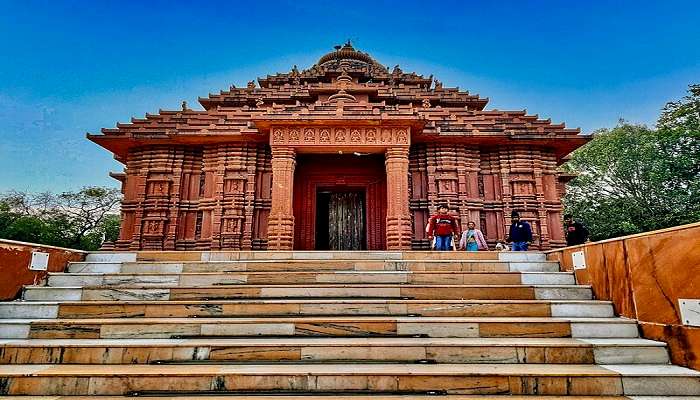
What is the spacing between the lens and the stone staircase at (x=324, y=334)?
3232mm

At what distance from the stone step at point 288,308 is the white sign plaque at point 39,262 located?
0.66 metres

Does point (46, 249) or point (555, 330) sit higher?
point (46, 249)

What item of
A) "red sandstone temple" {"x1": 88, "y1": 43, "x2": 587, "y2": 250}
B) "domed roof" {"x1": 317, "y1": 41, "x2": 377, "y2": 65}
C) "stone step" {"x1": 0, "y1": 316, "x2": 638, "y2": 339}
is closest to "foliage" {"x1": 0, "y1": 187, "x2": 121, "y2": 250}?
"red sandstone temple" {"x1": 88, "y1": 43, "x2": 587, "y2": 250}

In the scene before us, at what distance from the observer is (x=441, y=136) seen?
37.2ft

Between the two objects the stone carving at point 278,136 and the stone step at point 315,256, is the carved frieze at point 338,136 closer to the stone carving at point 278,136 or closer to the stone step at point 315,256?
the stone carving at point 278,136

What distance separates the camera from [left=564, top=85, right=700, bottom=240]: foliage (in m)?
17.0

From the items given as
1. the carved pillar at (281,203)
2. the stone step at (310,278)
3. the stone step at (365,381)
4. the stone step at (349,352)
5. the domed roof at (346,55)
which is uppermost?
the domed roof at (346,55)

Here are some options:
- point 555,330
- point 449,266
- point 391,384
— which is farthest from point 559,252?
point 391,384

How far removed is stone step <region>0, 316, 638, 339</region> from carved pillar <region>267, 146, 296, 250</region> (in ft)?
17.6

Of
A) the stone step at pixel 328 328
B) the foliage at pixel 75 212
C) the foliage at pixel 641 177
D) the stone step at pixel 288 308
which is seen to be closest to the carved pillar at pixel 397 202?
the stone step at pixel 288 308

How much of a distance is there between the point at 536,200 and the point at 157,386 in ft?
36.0

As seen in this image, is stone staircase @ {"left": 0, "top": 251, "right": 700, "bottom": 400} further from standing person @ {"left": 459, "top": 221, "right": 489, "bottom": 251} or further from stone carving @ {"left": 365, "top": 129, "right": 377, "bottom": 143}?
stone carving @ {"left": 365, "top": 129, "right": 377, "bottom": 143}

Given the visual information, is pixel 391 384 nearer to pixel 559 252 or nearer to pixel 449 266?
pixel 449 266

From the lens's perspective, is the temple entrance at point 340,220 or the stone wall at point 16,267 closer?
the stone wall at point 16,267
